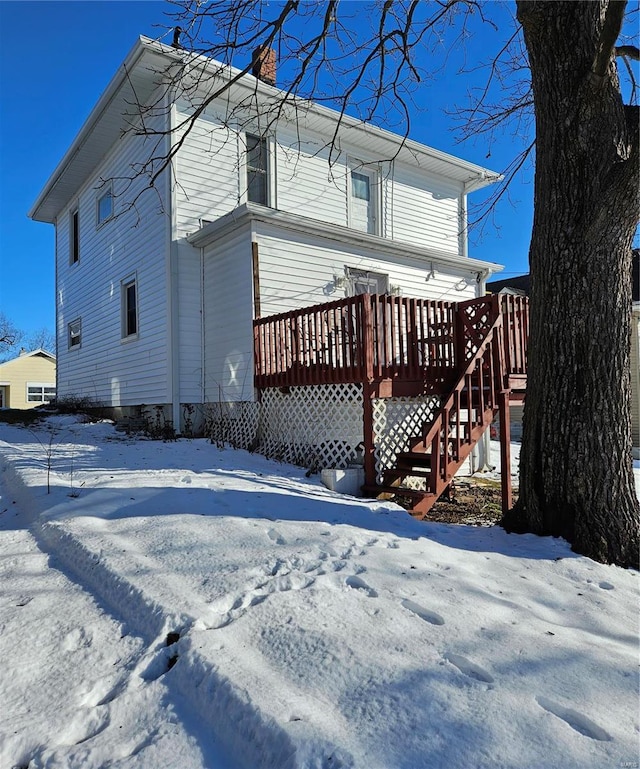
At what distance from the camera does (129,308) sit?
39.5 feet

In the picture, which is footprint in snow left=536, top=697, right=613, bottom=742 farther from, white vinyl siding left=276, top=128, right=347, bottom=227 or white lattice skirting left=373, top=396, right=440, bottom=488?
white vinyl siding left=276, top=128, right=347, bottom=227

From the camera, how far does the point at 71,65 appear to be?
726 cm

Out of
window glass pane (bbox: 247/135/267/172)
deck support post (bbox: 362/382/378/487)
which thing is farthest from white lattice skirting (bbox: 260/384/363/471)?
window glass pane (bbox: 247/135/267/172)

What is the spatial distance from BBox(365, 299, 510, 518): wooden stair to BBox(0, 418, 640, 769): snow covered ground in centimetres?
150

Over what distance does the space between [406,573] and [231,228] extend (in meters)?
7.61

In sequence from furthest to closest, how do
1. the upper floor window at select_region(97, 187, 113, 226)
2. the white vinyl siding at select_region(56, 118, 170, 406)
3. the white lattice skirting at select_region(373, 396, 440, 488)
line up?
the upper floor window at select_region(97, 187, 113, 226) < the white vinyl siding at select_region(56, 118, 170, 406) < the white lattice skirting at select_region(373, 396, 440, 488)

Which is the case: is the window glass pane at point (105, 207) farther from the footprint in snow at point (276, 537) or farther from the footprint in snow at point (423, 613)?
the footprint in snow at point (423, 613)

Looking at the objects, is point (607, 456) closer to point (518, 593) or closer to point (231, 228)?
point (518, 593)

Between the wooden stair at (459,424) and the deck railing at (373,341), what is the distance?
183mm

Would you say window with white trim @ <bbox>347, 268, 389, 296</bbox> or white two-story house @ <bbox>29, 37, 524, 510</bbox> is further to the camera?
window with white trim @ <bbox>347, 268, 389, 296</bbox>

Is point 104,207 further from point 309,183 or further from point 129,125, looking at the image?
point 309,183

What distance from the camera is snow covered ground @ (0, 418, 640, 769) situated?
1.69 m

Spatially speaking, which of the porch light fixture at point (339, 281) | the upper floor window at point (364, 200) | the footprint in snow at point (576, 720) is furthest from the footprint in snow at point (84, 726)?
the upper floor window at point (364, 200)

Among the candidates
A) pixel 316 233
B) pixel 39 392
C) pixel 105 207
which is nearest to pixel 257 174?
pixel 316 233
